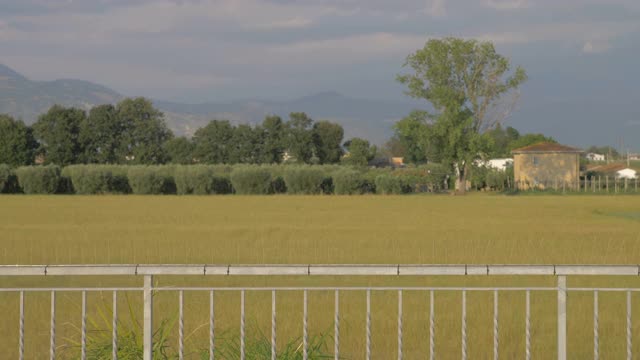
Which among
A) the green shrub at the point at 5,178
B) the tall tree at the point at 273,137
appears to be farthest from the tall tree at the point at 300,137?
the green shrub at the point at 5,178

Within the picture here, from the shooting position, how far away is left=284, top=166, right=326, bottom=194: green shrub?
69.9 metres

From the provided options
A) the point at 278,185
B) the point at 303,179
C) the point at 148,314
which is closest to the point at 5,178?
the point at 278,185

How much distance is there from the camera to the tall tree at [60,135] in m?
92.3

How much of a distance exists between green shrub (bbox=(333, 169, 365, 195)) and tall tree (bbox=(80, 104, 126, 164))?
1317 inches

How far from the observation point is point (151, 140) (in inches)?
4124

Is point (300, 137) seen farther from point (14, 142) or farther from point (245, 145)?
point (14, 142)

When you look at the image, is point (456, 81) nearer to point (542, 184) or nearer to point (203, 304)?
point (542, 184)

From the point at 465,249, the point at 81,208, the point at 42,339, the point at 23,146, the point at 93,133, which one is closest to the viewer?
the point at 42,339

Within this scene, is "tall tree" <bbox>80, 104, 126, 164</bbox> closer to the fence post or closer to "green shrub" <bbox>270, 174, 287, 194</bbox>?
"green shrub" <bbox>270, 174, 287, 194</bbox>

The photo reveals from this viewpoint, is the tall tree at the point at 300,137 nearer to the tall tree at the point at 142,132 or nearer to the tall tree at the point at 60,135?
the tall tree at the point at 142,132

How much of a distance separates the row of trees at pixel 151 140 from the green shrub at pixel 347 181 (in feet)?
109

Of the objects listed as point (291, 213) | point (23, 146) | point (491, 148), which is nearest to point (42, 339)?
point (291, 213)

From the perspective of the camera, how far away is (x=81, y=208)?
48.6 meters

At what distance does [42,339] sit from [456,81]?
7122 cm
